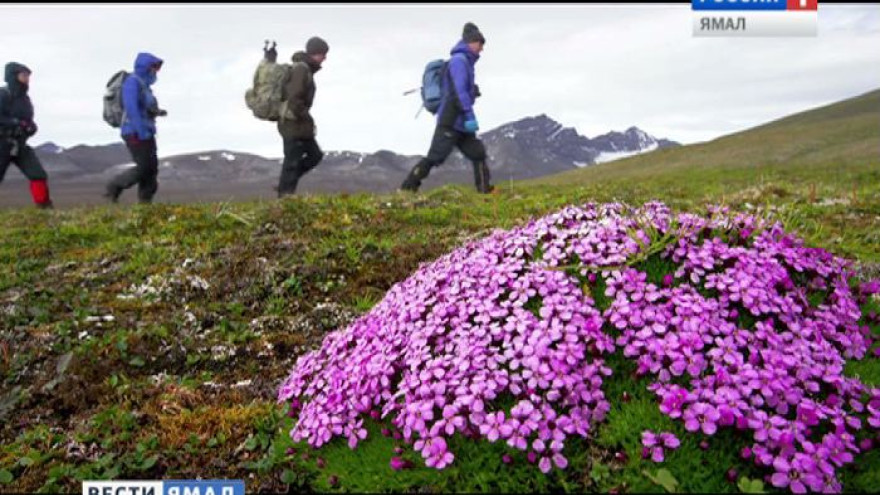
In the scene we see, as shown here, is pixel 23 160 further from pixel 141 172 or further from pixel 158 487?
pixel 158 487

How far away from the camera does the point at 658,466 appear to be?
12.9 ft

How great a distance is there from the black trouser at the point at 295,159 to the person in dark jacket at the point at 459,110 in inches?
110

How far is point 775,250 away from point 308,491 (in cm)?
398

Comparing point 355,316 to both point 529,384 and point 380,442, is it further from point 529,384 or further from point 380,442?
point 529,384

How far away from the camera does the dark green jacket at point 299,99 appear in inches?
687

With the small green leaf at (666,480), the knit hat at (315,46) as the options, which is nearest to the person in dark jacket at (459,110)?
the knit hat at (315,46)

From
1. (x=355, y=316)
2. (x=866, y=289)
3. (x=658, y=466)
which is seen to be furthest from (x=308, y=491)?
(x=866, y=289)

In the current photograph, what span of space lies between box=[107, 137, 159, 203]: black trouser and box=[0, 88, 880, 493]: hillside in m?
2.26

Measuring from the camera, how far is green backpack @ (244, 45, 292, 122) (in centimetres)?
1780

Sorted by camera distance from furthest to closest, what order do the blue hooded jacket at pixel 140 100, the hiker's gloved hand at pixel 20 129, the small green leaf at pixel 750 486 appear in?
the hiker's gloved hand at pixel 20 129 → the blue hooded jacket at pixel 140 100 → the small green leaf at pixel 750 486

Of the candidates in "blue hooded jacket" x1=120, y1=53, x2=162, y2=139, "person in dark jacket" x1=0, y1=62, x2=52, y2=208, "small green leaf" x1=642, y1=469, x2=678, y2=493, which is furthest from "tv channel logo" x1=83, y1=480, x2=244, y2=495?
"person in dark jacket" x1=0, y1=62, x2=52, y2=208

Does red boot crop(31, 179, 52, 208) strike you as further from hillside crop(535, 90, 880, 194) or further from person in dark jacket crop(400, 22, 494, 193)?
hillside crop(535, 90, 880, 194)

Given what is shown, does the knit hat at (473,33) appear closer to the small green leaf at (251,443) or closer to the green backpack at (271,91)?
the green backpack at (271,91)

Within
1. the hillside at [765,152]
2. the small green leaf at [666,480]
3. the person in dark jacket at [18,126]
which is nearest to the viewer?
the small green leaf at [666,480]
